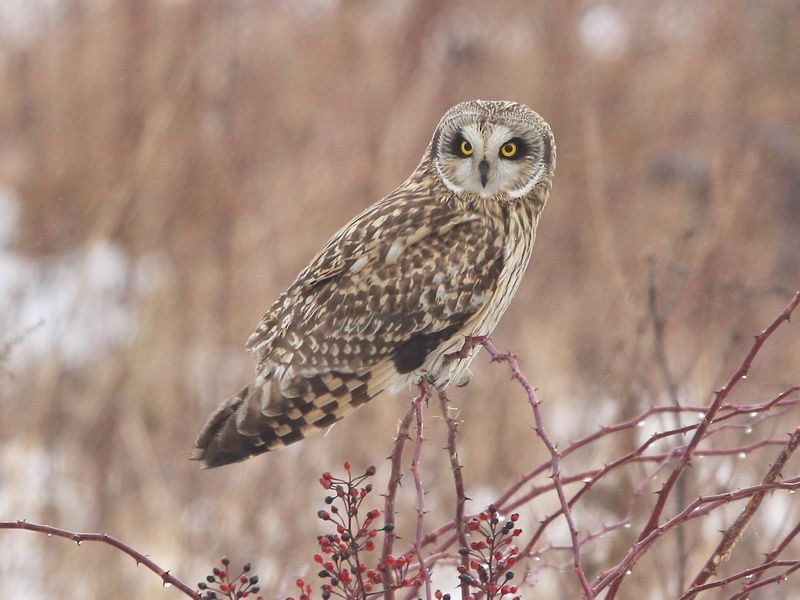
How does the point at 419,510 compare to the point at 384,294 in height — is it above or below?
below

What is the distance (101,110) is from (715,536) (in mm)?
4347

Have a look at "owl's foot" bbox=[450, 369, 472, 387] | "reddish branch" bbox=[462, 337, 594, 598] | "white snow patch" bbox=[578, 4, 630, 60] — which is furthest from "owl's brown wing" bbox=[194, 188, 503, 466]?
"white snow patch" bbox=[578, 4, 630, 60]

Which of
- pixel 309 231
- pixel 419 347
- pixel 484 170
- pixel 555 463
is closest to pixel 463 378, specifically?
pixel 419 347

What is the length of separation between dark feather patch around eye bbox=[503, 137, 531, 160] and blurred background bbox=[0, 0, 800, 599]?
0.49m

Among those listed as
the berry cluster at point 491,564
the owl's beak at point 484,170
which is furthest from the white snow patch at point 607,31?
the berry cluster at point 491,564

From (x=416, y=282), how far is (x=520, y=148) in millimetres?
394

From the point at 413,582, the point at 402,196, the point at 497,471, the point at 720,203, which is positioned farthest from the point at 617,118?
the point at 413,582

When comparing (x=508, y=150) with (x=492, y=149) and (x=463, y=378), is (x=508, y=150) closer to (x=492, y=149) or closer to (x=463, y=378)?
(x=492, y=149)

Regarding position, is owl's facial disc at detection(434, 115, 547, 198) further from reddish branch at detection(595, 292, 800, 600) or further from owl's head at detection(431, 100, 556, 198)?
reddish branch at detection(595, 292, 800, 600)

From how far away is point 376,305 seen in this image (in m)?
2.56

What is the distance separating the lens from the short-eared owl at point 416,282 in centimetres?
249

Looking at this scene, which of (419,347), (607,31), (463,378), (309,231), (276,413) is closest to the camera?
(276,413)

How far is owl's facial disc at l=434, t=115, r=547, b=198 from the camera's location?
8.18 ft

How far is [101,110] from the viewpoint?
21.6 ft
